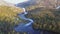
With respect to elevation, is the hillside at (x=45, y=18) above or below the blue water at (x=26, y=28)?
above

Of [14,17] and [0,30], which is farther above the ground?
[14,17]

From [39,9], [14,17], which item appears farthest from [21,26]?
[39,9]

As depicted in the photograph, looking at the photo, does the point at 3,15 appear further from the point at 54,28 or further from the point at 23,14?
the point at 54,28

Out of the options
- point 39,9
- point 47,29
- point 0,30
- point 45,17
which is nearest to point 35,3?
point 39,9

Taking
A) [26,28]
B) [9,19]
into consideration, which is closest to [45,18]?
[26,28]

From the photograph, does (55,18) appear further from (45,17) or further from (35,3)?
(35,3)

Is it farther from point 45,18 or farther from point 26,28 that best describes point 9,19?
point 45,18

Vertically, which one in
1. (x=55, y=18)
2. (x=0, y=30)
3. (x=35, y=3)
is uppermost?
(x=35, y=3)

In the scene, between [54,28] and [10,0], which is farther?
[10,0]

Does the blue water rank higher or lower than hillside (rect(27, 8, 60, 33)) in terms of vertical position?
lower
